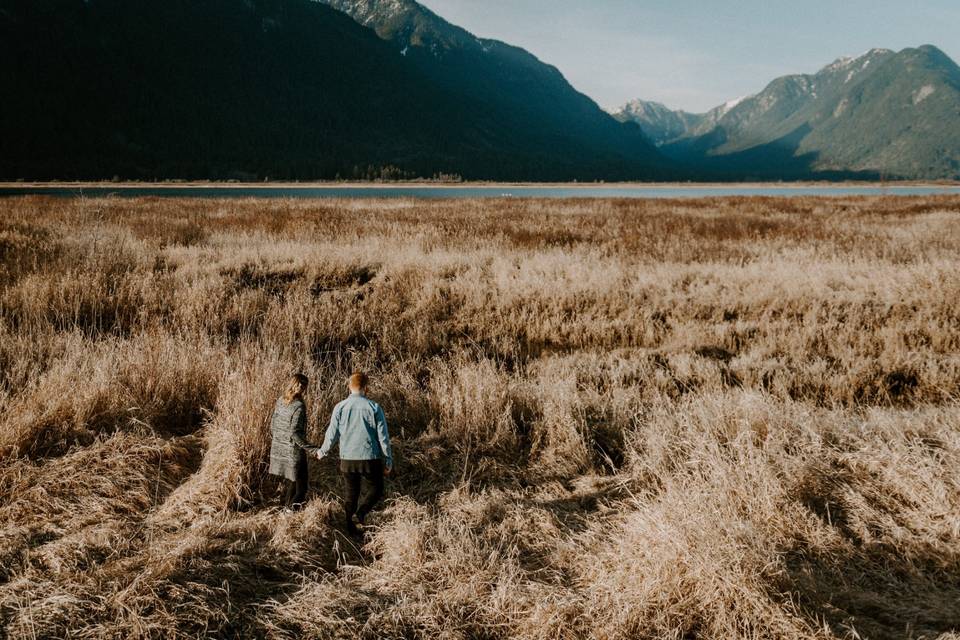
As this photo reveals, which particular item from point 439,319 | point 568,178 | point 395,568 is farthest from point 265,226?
point 568,178

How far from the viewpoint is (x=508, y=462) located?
15.0 feet

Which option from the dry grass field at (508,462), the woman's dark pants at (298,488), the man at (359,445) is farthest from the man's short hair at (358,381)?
the dry grass field at (508,462)

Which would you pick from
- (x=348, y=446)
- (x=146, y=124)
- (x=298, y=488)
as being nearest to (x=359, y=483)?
(x=348, y=446)

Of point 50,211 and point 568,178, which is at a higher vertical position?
point 568,178

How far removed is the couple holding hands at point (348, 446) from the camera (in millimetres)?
3441

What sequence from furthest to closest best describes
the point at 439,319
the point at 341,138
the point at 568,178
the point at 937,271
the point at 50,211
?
the point at 341,138 < the point at 568,178 < the point at 50,211 < the point at 937,271 < the point at 439,319

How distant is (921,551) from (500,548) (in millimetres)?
2375

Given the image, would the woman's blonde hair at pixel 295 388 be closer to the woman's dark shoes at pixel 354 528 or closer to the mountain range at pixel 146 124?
the woman's dark shoes at pixel 354 528

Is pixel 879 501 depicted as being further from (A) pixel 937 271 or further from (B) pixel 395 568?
(A) pixel 937 271

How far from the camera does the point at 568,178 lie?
177375mm

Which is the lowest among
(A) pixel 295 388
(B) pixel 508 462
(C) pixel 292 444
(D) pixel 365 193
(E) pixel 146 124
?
(B) pixel 508 462

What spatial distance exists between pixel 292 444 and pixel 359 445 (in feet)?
1.56

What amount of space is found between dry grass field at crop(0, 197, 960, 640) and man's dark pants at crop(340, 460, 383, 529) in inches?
5.8

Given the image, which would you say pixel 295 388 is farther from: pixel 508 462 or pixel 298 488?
pixel 508 462
